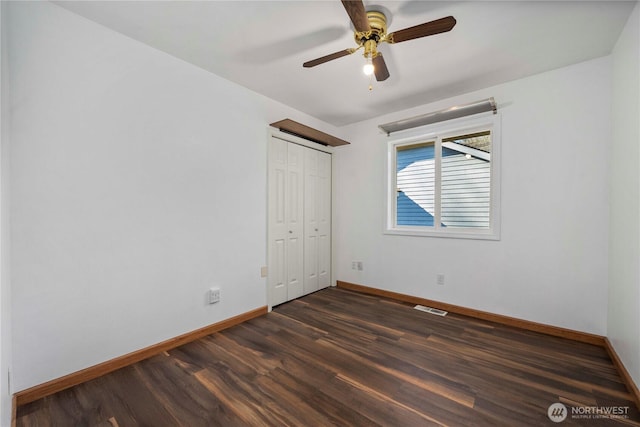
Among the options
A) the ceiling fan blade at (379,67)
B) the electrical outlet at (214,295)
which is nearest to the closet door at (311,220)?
the electrical outlet at (214,295)

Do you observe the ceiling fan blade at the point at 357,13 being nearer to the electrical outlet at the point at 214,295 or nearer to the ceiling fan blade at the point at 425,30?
the ceiling fan blade at the point at 425,30

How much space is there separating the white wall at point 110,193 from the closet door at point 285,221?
0.48 m

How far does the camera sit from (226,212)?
2.63 metres

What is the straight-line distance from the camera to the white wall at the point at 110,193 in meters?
1.59

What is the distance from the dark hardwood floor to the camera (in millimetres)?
1458

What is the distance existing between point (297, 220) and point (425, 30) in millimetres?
2429

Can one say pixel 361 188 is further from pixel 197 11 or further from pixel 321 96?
pixel 197 11

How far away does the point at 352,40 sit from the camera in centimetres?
201

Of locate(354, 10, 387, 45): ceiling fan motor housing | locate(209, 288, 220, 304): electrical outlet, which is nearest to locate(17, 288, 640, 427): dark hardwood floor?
locate(209, 288, 220, 304): electrical outlet

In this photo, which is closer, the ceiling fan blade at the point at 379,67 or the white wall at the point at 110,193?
the white wall at the point at 110,193

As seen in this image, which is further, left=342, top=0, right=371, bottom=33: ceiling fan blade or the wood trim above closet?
the wood trim above closet

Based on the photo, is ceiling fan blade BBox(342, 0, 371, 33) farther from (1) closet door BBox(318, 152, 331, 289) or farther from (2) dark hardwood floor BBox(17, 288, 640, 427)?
(1) closet door BBox(318, 152, 331, 289)

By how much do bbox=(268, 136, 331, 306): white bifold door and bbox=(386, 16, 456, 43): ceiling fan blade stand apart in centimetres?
179

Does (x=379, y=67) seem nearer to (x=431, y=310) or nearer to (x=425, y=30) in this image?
(x=425, y=30)
